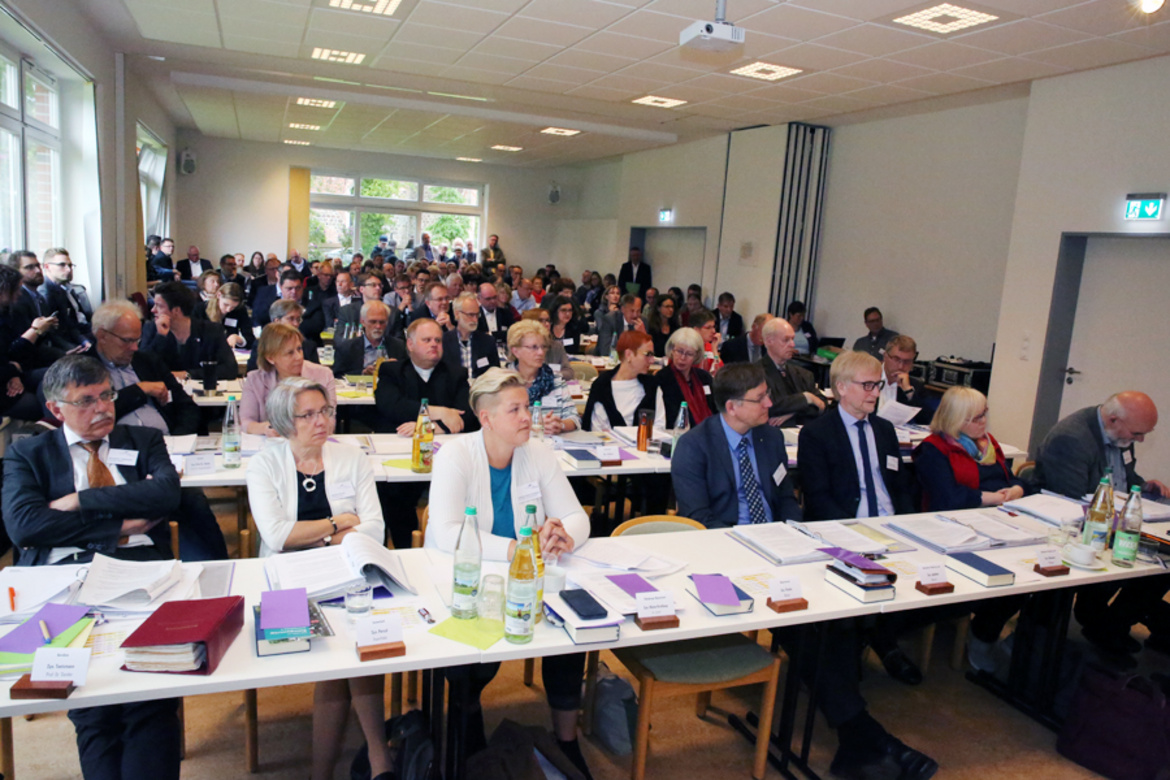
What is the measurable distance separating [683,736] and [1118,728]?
5.31ft

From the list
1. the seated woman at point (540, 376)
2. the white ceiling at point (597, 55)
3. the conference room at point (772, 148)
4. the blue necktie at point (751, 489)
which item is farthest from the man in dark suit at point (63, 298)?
the blue necktie at point (751, 489)

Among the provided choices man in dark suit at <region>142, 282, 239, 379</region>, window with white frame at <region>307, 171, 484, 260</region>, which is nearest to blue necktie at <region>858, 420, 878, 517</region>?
man in dark suit at <region>142, 282, 239, 379</region>

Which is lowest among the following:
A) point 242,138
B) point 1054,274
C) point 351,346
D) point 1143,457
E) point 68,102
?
point 1143,457

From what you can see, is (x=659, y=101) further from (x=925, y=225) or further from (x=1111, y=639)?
(x=1111, y=639)

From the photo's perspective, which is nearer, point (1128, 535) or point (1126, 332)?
point (1128, 535)

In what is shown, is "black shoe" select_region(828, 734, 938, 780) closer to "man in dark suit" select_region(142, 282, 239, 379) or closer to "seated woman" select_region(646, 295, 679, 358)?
"man in dark suit" select_region(142, 282, 239, 379)

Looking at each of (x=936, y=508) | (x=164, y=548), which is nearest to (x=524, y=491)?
(x=164, y=548)

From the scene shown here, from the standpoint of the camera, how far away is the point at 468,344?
5.89 metres

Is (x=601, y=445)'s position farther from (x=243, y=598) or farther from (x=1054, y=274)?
(x=1054, y=274)

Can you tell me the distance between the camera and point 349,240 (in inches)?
712

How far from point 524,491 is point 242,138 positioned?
1610cm

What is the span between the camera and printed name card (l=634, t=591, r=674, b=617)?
7.16 feet

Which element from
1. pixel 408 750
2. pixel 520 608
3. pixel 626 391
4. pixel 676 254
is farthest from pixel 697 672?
pixel 676 254

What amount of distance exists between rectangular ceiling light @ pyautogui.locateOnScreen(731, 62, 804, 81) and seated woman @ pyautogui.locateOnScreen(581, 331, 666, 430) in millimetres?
3700
